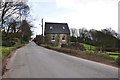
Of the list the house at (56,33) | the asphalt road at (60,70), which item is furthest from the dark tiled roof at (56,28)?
the asphalt road at (60,70)

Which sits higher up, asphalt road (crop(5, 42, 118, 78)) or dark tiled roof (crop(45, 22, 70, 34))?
dark tiled roof (crop(45, 22, 70, 34))

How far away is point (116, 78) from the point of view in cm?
738

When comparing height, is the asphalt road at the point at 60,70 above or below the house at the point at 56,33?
below

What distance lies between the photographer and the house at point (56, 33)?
2389 inches

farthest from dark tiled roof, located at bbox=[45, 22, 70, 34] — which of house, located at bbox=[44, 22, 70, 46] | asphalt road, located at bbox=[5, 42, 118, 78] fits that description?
asphalt road, located at bbox=[5, 42, 118, 78]

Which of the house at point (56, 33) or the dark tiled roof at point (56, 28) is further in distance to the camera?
the dark tiled roof at point (56, 28)

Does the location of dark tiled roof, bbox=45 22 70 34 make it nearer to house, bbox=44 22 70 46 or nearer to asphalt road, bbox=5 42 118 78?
house, bbox=44 22 70 46

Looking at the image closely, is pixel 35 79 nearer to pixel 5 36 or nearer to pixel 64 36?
pixel 5 36

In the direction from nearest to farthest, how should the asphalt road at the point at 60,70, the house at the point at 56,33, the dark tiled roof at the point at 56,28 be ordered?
the asphalt road at the point at 60,70
the house at the point at 56,33
the dark tiled roof at the point at 56,28

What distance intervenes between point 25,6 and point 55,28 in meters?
39.5

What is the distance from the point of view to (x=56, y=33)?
6112 centimetres

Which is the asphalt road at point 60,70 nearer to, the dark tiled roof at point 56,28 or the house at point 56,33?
the house at point 56,33

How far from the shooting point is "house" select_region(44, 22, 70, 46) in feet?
199

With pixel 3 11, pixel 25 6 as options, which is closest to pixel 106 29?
pixel 25 6
